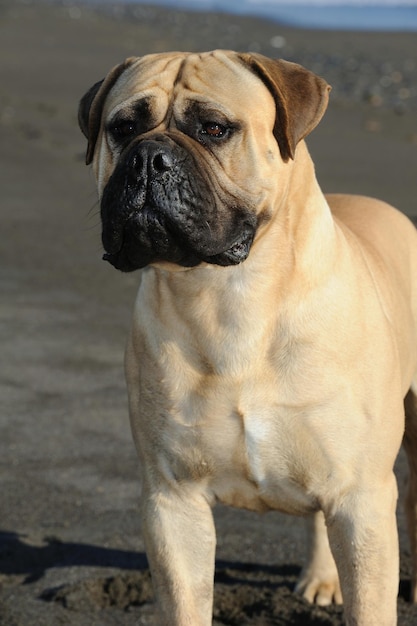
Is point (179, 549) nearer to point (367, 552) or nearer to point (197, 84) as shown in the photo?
point (367, 552)

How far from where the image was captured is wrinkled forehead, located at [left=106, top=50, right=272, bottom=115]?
3.54 meters

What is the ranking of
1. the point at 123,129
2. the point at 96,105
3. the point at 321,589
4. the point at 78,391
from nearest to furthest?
the point at 123,129, the point at 96,105, the point at 321,589, the point at 78,391

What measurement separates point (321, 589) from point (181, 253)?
5.49ft

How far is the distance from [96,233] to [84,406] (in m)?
3.10

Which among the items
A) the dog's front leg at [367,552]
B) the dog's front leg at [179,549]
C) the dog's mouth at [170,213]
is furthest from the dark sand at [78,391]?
the dog's mouth at [170,213]

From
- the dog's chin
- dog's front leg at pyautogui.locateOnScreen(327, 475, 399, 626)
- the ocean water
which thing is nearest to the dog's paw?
dog's front leg at pyautogui.locateOnScreen(327, 475, 399, 626)

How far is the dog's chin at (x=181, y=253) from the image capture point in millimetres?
3467

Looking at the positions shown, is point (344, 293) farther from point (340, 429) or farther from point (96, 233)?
point (96, 233)

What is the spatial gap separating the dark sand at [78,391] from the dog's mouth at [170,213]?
1.50 meters

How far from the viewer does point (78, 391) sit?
624 centimetres

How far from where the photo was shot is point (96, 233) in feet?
29.4

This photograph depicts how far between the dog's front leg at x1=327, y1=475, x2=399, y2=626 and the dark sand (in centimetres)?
69

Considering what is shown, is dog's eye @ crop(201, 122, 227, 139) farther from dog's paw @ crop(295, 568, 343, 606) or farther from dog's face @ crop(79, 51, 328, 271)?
dog's paw @ crop(295, 568, 343, 606)

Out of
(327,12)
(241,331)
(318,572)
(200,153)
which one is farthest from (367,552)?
(327,12)
